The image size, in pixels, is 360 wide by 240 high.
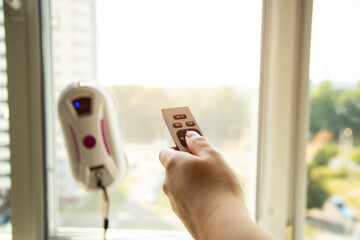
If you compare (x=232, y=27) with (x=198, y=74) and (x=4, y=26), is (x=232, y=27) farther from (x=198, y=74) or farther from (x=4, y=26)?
(x=4, y=26)

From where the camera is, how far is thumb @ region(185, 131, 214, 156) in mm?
441

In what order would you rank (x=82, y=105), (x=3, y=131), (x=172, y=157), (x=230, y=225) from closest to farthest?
(x=230, y=225)
(x=172, y=157)
(x=82, y=105)
(x=3, y=131)

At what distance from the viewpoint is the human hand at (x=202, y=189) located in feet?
1.21

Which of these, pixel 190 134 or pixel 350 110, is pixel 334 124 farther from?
pixel 190 134

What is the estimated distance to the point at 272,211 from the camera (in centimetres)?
74

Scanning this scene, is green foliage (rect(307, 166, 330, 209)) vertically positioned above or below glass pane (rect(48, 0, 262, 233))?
below

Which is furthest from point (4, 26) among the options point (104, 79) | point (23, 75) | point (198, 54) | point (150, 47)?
point (198, 54)

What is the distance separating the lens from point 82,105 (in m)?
0.63

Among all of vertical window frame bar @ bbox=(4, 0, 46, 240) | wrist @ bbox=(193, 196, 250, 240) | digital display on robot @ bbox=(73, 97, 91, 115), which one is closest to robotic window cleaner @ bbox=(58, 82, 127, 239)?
digital display on robot @ bbox=(73, 97, 91, 115)

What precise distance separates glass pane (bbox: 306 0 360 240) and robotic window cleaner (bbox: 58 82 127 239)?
58 cm

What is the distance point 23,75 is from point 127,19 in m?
0.33

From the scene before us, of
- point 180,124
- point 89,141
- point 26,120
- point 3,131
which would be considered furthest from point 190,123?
point 3,131

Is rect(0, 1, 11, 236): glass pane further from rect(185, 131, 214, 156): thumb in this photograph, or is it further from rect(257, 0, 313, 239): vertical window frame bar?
rect(257, 0, 313, 239): vertical window frame bar

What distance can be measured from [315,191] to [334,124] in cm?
22
